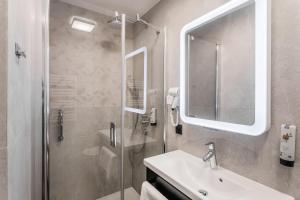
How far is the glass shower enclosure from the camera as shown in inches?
61.8

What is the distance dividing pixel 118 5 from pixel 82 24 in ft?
1.68

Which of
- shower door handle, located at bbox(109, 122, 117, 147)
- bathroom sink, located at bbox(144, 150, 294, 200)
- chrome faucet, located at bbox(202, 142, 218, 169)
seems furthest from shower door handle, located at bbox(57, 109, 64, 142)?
chrome faucet, located at bbox(202, 142, 218, 169)

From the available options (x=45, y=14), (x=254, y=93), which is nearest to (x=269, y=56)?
(x=254, y=93)

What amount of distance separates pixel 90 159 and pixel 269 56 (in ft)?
6.17

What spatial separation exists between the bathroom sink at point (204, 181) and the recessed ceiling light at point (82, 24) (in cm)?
148

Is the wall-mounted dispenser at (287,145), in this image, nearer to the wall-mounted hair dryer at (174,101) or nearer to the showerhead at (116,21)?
the wall-mounted hair dryer at (174,101)

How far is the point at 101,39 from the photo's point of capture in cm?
175

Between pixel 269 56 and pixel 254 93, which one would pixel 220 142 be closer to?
Answer: pixel 254 93

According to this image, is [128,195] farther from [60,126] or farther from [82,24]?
[82,24]

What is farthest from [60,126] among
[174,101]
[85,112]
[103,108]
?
[174,101]

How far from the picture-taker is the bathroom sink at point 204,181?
86 centimetres

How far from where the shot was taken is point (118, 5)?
1.84 m

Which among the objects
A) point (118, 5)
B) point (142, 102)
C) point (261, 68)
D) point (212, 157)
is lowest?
point (212, 157)

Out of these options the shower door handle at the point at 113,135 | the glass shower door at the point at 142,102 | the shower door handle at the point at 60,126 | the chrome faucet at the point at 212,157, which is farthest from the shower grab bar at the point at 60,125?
the chrome faucet at the point at 212,157
